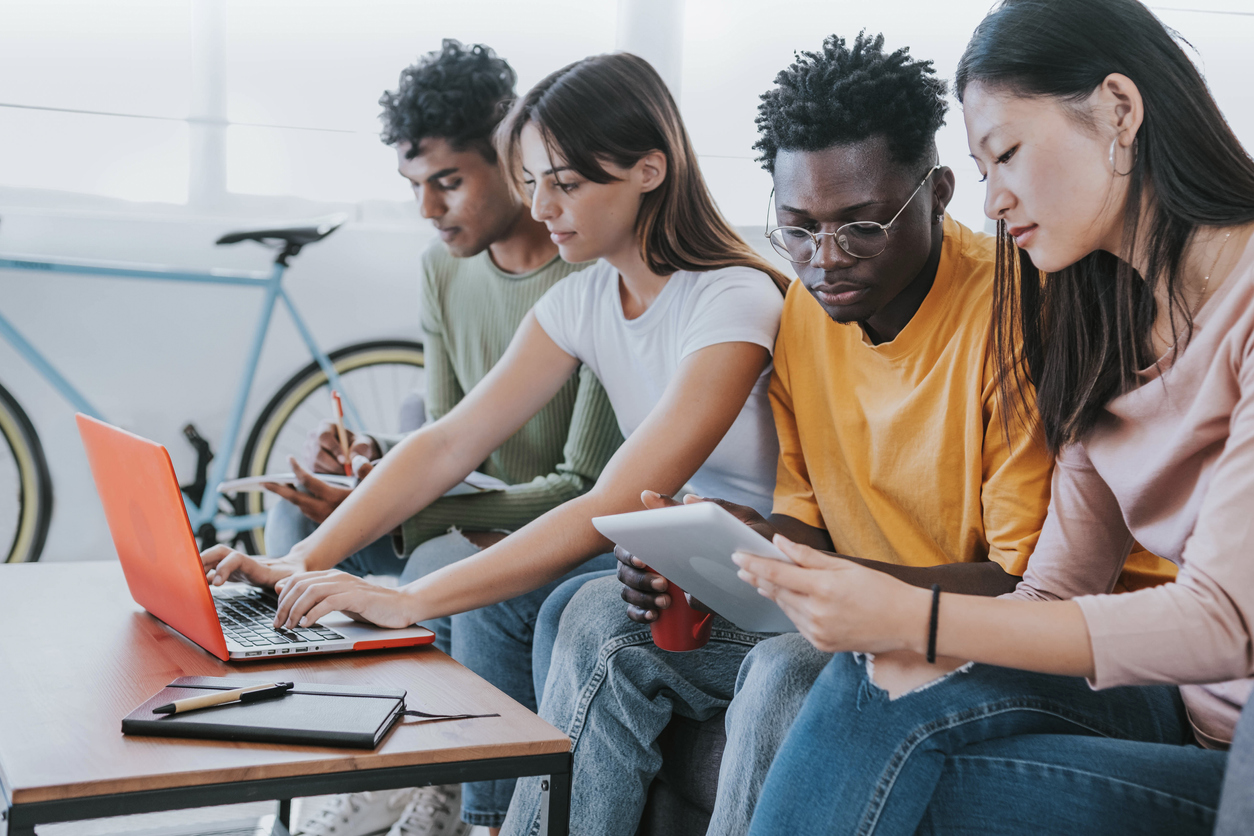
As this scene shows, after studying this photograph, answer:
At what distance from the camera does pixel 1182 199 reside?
84 centimetres

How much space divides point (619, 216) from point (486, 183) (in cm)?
52

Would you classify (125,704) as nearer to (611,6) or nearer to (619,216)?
(619,216)

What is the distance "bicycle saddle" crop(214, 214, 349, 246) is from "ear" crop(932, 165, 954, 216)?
185cm

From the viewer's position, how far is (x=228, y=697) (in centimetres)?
82

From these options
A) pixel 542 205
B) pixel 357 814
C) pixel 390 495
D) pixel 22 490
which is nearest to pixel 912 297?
pixel 542 205

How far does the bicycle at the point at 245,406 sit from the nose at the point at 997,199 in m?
1.81

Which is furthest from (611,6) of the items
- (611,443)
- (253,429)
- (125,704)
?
(125,704)

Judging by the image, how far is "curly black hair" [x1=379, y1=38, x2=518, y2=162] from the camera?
1931mm

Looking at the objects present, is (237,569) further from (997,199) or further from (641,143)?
(997,199)

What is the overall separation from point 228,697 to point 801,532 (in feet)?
2.34

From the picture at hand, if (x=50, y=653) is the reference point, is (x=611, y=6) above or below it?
above

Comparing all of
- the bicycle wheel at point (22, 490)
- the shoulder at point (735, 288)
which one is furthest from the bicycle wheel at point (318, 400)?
the shoulder at point (735, 288)

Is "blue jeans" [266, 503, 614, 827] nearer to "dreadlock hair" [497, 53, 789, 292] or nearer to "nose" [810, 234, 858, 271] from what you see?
"dreadlock hair" [497, 53, 789, 292]

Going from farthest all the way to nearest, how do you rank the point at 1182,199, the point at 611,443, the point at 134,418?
the point at 134,418 < the point at 611,443 < the point at 1182,199
